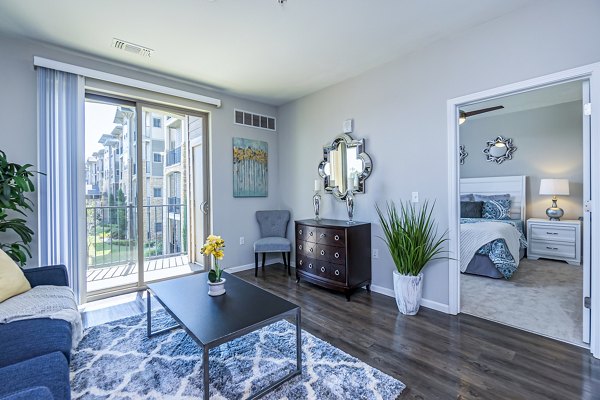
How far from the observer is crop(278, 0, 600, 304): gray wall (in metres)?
2.08

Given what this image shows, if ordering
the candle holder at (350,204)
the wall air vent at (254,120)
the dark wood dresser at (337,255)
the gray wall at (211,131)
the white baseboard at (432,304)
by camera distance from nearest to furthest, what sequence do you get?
the gray wall at (211,131) < the white baseboard at (432,304) < the dark wood dresser at (337,255) < the candle holder at (350,204) < the wall air vent at (254,120)

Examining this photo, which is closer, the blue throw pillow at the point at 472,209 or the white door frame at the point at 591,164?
the white door frame at the point at 591,164

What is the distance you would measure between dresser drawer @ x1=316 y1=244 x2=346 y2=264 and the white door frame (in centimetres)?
107

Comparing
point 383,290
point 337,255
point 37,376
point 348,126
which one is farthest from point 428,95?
point 37,376

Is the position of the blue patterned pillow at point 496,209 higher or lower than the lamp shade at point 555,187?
lower

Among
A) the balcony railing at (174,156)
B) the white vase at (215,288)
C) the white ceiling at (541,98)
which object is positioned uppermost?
the white ceiling at (541,98)

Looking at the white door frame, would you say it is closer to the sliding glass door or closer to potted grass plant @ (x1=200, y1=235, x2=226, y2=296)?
potted grass plant @ (x1=200, y1=235, x2=226, y2=296)

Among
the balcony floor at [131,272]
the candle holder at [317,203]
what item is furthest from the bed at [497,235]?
the balcony floor at [131,272]

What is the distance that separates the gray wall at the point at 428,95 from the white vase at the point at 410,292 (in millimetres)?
254

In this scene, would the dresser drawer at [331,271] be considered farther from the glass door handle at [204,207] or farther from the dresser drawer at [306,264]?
the glass door handle at [204,207]

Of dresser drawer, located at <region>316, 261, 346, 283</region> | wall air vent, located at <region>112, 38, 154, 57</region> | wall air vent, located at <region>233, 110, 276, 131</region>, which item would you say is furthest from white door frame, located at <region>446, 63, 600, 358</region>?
wall air vent, located at <region>112, 38, 154, 57</region>

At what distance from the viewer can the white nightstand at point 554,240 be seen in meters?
4.23

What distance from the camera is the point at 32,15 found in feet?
7.38

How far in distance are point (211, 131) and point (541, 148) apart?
5618mm
